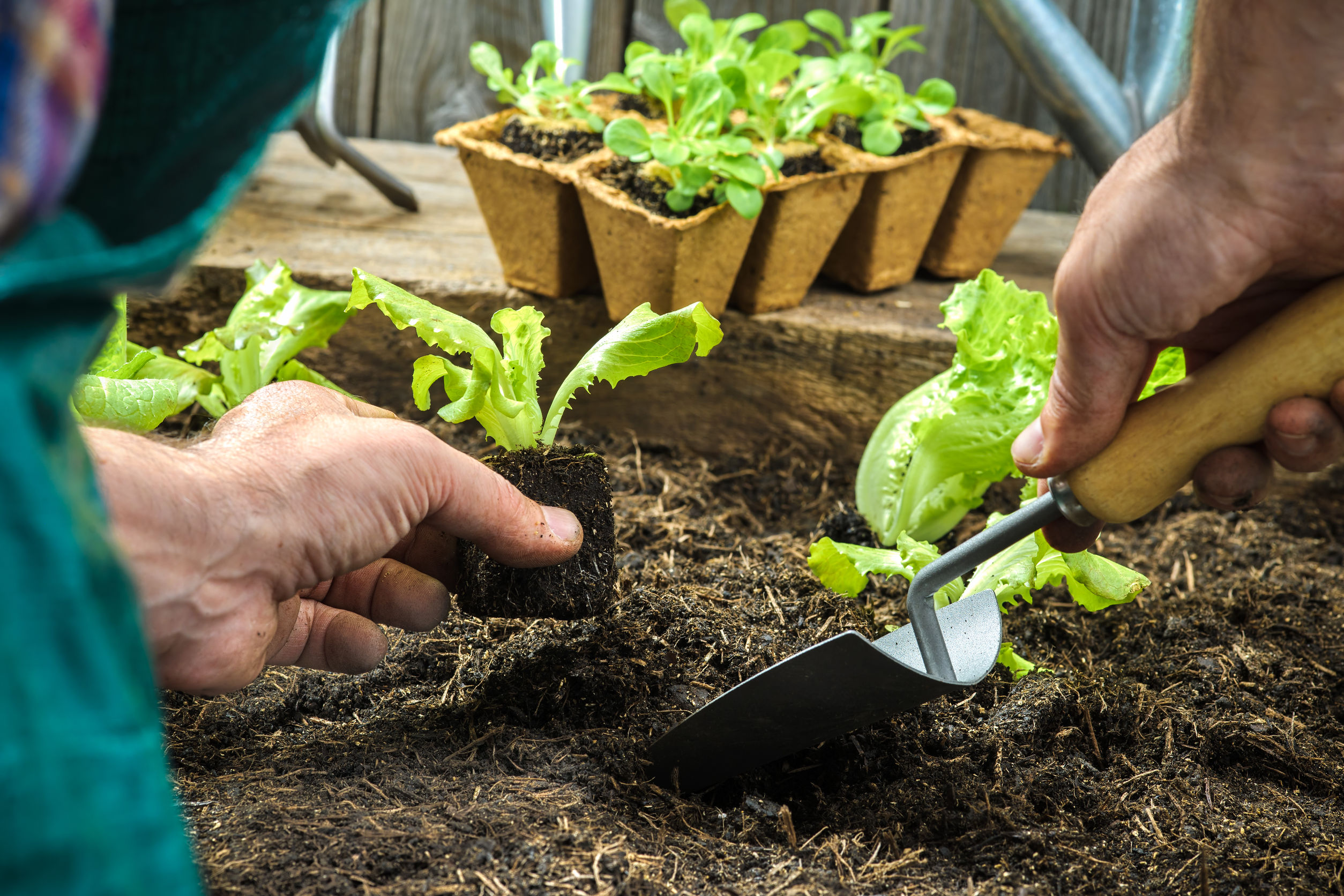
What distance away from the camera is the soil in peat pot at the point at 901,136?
1.94m

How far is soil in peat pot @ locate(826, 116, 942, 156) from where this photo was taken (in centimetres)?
194

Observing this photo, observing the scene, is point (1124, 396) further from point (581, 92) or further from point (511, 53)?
point (511, 53)

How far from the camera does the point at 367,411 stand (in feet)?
3.87

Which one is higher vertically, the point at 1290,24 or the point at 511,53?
the point at 1290,24

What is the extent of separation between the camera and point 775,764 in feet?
3.92

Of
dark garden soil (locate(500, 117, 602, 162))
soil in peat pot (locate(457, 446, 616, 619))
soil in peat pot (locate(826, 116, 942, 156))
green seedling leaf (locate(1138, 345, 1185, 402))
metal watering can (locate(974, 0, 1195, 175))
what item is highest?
metal watering can (locate(974, 0, 1195, 175))

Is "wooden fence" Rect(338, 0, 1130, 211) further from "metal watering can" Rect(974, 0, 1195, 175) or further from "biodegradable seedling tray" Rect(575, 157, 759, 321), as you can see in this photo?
"biodegradable seedling tray" Rect(575, 157, 759, 321)

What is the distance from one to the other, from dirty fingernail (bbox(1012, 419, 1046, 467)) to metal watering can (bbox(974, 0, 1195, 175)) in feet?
3.00

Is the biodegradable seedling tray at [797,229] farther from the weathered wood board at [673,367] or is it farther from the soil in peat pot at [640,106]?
the soil in peat pot at [640,106]

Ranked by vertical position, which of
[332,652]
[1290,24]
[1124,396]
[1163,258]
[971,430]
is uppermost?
[1290,24]

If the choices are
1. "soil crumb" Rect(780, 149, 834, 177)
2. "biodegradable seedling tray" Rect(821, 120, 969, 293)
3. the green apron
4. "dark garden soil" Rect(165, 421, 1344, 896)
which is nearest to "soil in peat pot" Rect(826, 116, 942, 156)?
"biodegradable seedling tray" Rect(821, 120, 969, 293)

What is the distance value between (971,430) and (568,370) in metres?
0.81

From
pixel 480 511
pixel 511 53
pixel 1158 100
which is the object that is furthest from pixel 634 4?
pixel 480 511

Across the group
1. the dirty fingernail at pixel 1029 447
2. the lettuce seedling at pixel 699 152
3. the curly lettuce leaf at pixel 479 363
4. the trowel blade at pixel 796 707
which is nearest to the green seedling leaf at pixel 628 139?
the lettuce seedling at pixel 699 152
